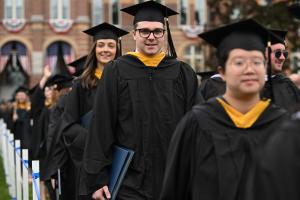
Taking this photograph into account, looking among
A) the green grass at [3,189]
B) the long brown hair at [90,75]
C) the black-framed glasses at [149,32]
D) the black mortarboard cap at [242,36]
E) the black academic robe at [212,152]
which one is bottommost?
the green grass at [3,189]

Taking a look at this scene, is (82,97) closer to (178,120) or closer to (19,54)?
Answer: (178,120)

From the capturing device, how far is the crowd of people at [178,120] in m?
3.80

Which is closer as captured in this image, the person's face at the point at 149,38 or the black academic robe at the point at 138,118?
the black academic robe at the point at 138,118

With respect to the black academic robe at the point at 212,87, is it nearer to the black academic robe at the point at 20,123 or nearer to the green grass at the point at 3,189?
the green grass at the point at 3,189

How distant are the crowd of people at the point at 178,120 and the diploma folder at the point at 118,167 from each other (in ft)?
0.15

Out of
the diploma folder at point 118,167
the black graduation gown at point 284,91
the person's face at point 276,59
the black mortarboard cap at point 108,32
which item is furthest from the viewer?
the black mortarboard cap at point 108,32

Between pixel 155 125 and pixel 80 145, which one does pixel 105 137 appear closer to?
pixel 155 125

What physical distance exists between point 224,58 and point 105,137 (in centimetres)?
154

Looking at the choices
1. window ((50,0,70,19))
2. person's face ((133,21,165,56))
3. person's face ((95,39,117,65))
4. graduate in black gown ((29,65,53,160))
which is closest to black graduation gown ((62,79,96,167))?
person's face ((95,39,117,65))

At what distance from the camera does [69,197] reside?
7.50m

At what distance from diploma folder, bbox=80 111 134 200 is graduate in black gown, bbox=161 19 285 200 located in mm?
1059

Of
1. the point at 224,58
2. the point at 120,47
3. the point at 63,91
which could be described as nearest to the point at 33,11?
the point at 63,91

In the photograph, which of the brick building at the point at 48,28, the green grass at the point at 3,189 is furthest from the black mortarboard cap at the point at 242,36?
the brick building at the point at 48,28

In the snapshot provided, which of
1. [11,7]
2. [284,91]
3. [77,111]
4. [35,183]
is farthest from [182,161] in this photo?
[11,7]
